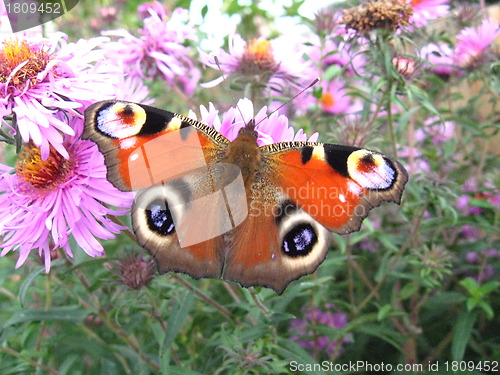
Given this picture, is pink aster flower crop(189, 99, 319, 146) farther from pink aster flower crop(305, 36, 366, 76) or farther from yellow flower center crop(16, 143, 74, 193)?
pink aster flower crop(305, 36, 366, 76)

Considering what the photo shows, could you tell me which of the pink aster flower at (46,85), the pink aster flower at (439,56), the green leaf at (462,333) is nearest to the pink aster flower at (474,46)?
the pink aster flower at (439,56)

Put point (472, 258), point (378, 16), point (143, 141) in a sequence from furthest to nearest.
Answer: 1. point (472, 258)
2. point (378, 16)
3. point (143, 141)

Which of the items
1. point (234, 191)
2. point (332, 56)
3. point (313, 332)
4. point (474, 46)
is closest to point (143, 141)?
point (234, 191)

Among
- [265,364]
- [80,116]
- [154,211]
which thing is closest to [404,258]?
[265,364]

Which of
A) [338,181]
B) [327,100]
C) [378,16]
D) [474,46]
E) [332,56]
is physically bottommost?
[327,100]

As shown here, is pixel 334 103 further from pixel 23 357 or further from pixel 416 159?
pixel 23 357

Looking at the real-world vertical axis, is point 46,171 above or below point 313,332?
above
